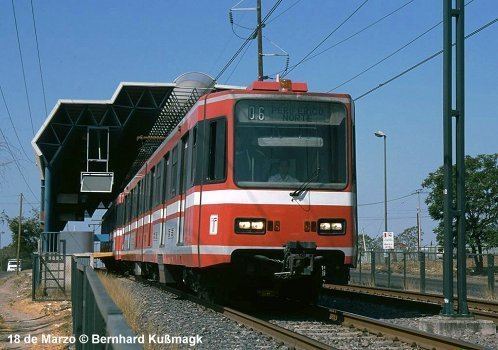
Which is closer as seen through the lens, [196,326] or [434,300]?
[196,326]

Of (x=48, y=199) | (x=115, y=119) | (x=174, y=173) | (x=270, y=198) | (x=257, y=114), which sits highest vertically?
(x=115, y=119)

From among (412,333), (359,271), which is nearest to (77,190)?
(359,271)

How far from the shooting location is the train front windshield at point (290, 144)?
1271 centimetres

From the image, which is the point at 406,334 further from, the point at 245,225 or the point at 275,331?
the point at 245,225

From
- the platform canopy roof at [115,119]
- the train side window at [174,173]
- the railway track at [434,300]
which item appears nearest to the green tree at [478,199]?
the platform canopy roof at [115,119]

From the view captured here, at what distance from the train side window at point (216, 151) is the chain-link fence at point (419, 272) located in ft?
32.9

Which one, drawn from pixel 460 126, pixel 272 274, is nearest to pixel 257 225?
pixel 272 274

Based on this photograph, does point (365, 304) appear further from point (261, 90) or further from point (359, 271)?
point (359, 271)

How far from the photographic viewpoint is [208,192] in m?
12.9

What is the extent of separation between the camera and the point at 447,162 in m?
12.7

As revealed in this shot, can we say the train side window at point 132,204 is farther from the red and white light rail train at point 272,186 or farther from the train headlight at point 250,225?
the train headlight at point 250,225

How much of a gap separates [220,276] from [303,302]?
2036 millimetres

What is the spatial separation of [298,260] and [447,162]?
2785mm

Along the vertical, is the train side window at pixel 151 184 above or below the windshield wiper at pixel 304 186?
above
